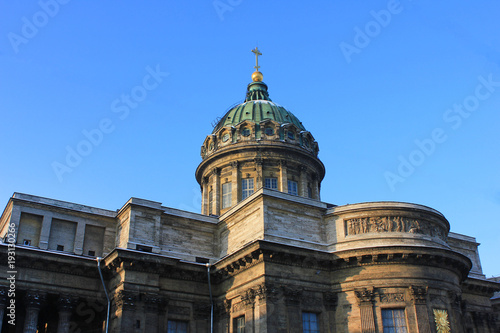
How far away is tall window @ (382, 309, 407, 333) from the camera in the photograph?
91.5 ft

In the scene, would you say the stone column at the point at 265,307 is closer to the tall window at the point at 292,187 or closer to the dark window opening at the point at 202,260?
the dark window opening at the point at 202,260

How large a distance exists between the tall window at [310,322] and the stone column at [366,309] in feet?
8.26

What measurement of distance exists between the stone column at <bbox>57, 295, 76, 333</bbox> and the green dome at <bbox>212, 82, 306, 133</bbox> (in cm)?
2238

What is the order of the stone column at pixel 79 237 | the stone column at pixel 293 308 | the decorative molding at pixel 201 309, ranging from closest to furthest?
the stone column at pixel 293 308, the decorative molding at pixel 201 309, the stone column at pixel 79 237

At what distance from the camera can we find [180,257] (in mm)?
32469

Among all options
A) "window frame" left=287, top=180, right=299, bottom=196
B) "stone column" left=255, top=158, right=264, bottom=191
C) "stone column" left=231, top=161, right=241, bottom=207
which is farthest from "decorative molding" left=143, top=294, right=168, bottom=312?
"window frame" left=287, top=180, right=299, bottom=196

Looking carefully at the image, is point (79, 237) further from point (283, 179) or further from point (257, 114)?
point (257, 114)

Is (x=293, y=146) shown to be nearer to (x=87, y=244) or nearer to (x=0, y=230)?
(x=87, y=244)

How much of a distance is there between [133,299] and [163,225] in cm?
564

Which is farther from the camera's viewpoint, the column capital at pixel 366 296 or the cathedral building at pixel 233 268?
the column capital at pixel 366 296

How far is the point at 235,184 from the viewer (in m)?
42.5

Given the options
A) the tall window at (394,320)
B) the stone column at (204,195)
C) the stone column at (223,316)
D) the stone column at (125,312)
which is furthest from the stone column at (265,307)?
the stone column at (204,195)

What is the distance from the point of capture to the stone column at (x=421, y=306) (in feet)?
91.0

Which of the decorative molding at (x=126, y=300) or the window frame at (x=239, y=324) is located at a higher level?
the decorative molding at (x=126, y=300)
